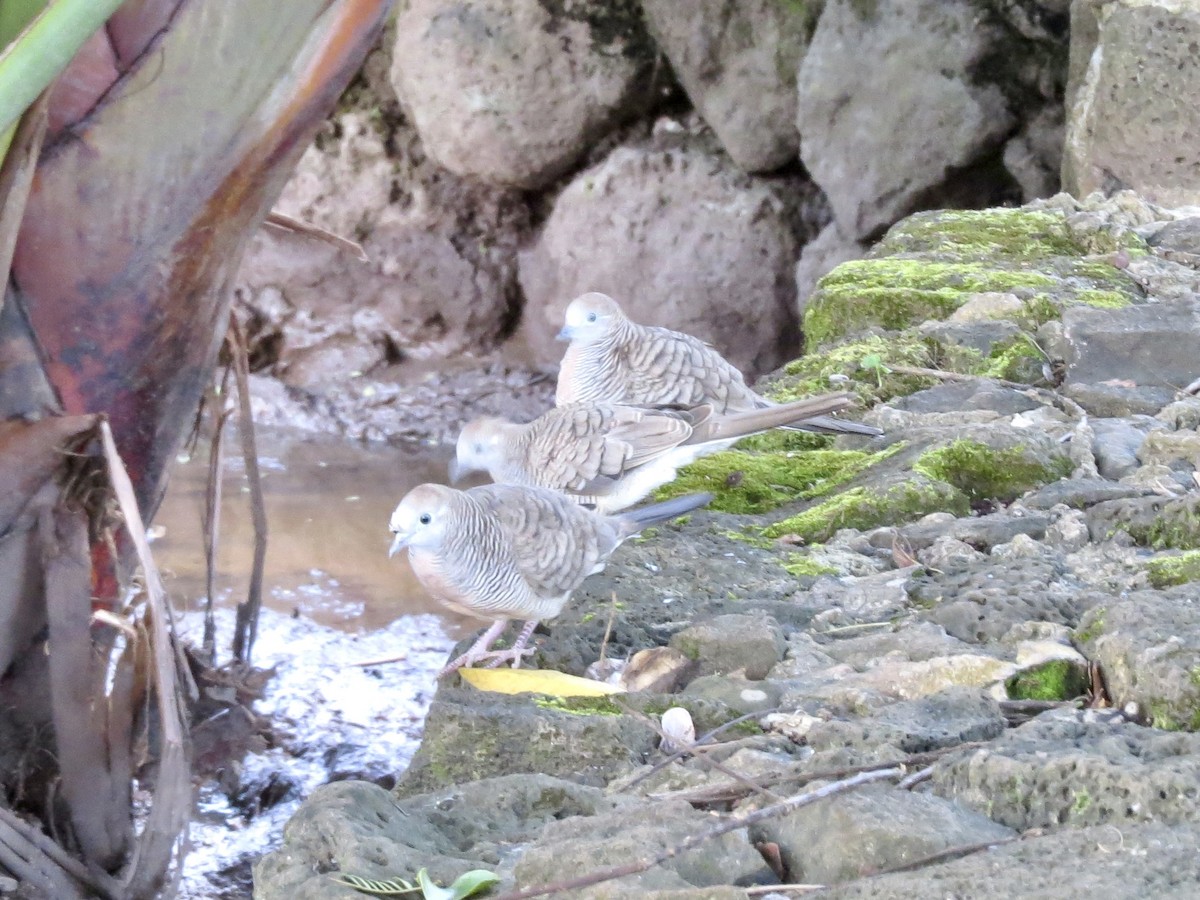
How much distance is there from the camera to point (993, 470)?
3.29 m

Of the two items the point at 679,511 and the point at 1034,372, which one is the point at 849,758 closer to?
the point at 679,511

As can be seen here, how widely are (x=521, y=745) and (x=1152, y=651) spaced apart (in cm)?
92

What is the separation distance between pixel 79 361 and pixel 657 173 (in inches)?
312

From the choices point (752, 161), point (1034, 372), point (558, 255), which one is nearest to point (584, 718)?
point (1034, 372)

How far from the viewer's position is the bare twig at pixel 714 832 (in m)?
1.51

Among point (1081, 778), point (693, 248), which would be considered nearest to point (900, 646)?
point (1081, 778)

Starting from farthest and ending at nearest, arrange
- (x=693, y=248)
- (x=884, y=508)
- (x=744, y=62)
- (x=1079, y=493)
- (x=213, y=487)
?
(x=693, y=248)
(x=744, y=62)
(x=884, y=508)
(x=1079, y=493)
(x=213, y=487)

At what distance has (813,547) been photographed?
309 centimetres

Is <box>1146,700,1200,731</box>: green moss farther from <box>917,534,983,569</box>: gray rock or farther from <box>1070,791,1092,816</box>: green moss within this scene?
<box>917,534,983,569</box>: gray rock

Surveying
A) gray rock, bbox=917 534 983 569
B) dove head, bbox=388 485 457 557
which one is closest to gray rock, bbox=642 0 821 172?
gray rock, bbox=917 534 983 569

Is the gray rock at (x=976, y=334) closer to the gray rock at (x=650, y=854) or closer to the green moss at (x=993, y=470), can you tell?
the green moss at (x=993, y=470)

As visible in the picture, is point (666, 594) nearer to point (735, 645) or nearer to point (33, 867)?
point (735, 645)

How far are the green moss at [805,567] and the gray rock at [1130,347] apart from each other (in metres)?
1.33

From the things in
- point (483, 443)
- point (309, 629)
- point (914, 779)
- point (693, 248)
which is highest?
point (914, 779)
